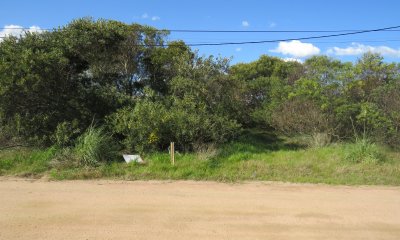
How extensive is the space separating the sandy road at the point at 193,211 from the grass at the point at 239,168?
62 cm

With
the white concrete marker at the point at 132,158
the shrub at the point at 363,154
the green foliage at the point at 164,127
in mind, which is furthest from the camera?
the green foliage at the point at 164,127

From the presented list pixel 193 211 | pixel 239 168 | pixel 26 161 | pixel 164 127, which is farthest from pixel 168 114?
pixel 193 211

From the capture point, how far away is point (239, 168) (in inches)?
405

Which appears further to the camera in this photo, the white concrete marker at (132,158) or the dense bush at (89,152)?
the white concrete marker at (132,158)

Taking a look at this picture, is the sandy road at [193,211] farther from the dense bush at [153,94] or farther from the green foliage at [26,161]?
the dense bush at [153,94]

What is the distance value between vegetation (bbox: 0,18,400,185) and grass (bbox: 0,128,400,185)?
3 cm

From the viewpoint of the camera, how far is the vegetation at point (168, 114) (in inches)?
409

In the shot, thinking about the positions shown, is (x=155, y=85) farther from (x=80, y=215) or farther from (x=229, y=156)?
(x=80, y=215)

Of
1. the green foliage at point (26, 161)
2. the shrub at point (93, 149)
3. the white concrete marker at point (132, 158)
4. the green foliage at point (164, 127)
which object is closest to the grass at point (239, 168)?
the green foliage at point (26, 161)

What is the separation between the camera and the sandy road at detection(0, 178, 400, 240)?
546 centimetres

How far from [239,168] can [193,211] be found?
13.0 ft

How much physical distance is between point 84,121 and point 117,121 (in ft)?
4.73

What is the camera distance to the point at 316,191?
326 inches

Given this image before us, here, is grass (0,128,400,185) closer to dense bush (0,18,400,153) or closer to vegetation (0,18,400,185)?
vegetation (0,18,400,185)
